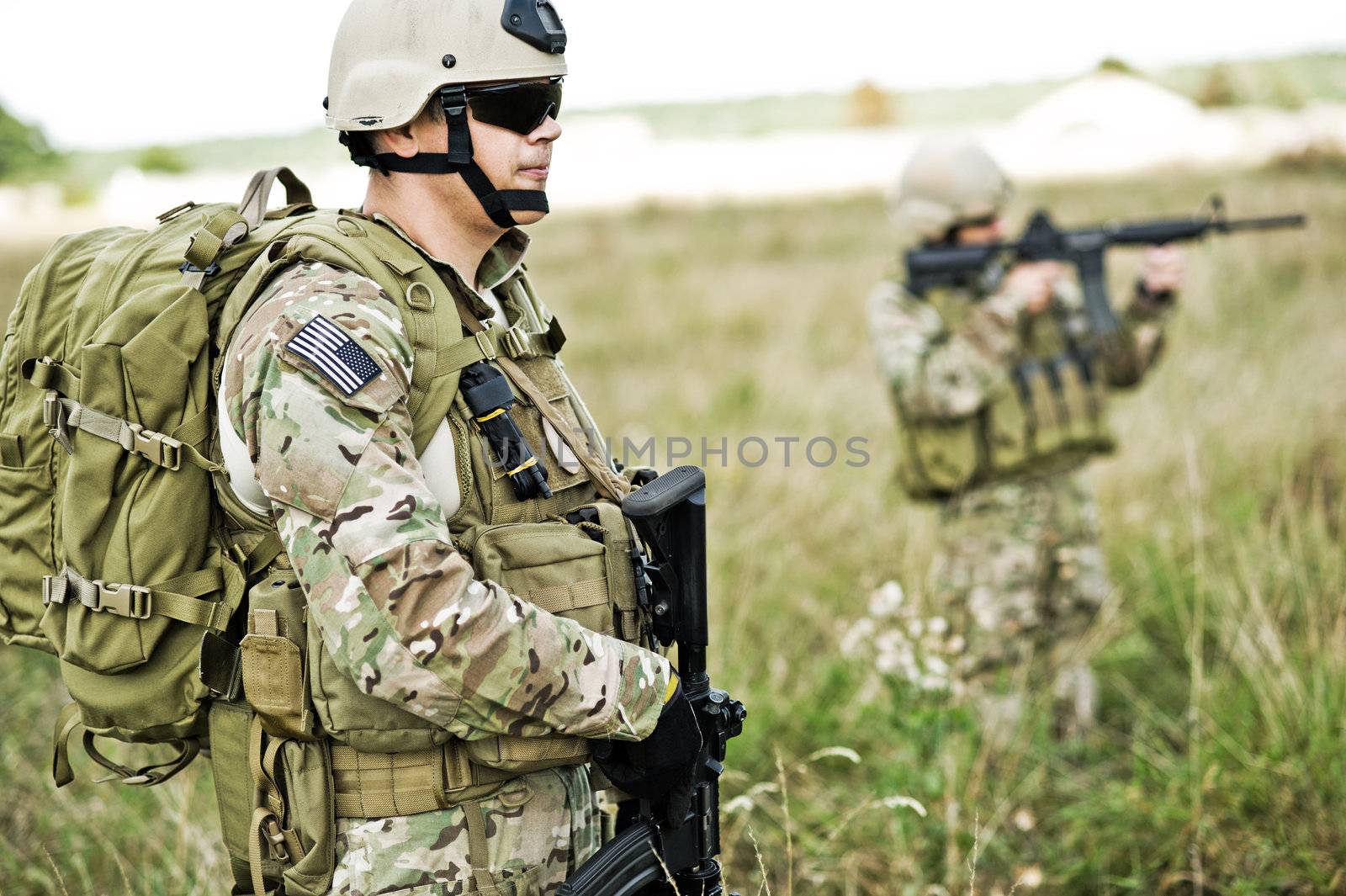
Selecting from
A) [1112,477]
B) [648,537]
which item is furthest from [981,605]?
[648,537]

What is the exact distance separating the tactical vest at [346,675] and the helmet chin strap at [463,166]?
0.50 feet

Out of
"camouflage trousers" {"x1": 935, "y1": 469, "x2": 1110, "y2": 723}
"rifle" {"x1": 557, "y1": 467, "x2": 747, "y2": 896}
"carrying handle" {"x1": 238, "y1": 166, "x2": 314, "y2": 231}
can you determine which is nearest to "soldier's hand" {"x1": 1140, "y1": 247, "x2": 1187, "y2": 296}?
"camouflage trousers" {"x1": 935, "y1": 469, "x2": 1110, "y2": 723}

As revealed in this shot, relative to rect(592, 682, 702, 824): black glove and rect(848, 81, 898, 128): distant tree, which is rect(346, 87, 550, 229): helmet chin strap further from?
rect(848, 81, 898, 128): distant tree

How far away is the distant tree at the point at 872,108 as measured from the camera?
55.2 meters

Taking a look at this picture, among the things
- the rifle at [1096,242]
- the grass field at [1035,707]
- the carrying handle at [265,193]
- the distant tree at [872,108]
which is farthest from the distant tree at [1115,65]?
the distant tree at [872,108]

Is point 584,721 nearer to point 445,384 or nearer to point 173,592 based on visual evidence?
point 445,384

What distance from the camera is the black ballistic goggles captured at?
1930 mm

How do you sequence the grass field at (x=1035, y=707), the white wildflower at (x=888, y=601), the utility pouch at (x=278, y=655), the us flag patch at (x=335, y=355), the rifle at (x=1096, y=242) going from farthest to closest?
1. the rifle at (x=1096, y=242)
2. the white wildflower at (x=888, y=601)
3. the grass field at (x=1035, y=707)
4. the utility pouch at (x=278, y=655)
5. the us flag patch at (x=335, y=355)

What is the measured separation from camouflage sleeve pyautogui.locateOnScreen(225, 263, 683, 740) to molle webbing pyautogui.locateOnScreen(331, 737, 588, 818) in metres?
0.13

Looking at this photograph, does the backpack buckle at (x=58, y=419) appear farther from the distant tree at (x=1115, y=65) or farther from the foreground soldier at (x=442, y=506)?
the distant tree at (x=1115, y=65)

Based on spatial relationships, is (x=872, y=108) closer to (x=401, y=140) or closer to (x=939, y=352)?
(x=939, y=352)

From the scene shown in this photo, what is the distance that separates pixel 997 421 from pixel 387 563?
3.19m

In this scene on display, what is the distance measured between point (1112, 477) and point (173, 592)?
5057 millimetres

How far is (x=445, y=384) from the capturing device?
1779 mm
